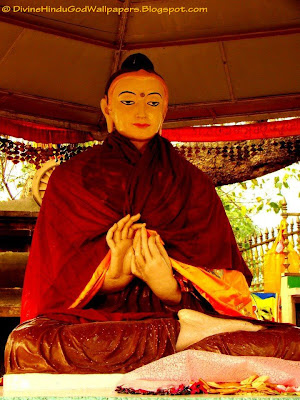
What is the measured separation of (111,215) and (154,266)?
1.31 feet

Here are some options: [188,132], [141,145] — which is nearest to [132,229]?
[141,145]

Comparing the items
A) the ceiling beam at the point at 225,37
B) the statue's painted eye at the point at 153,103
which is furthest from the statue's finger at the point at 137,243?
the ceiling beam at the point at 225,37

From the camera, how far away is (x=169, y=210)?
11.5 ft

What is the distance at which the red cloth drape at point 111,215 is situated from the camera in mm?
3326

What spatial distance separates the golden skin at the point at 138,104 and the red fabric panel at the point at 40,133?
96cm

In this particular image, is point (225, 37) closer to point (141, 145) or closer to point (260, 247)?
point (141, 145)

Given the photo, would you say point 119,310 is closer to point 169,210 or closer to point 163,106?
point 169,210

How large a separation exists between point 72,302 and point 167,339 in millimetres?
620

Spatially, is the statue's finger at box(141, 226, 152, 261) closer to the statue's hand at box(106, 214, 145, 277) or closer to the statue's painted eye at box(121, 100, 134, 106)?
the statue's hand at box(106, 214, 145, 277)

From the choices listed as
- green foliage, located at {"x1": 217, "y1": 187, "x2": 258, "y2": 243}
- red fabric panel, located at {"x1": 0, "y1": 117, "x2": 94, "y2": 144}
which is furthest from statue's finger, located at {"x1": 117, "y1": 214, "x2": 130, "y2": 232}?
green foliage, located at {"x1": 217, "y1": 187, "x2": 258, "y2": 243}

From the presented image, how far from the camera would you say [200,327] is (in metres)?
2.87

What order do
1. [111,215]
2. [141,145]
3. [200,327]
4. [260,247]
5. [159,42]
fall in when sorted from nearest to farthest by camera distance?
[200,327] → [111,215] → [141,145] → [159,42] → [260,247]

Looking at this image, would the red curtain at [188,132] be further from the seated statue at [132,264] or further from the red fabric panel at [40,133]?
the seated statue at [132,264]

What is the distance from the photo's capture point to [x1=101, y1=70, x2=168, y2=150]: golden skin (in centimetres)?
365
